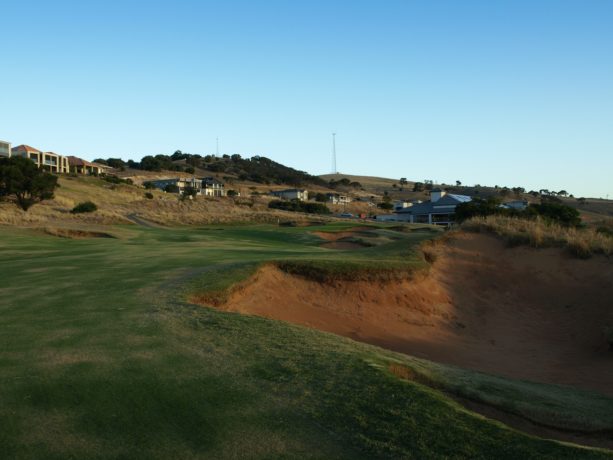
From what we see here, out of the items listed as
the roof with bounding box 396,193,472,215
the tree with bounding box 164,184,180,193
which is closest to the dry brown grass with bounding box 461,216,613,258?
the roof with bounding box 396,193,472,215

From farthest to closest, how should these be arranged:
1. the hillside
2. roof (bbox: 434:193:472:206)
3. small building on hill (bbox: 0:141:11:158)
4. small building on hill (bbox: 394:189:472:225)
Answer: small building on hill (bbox: 0:141:11:158), roof (bbox: 434:193:472:206), small building on hill (bbox: 394:189:472:225), the hillside

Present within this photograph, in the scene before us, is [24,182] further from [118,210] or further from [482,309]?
[482,309]

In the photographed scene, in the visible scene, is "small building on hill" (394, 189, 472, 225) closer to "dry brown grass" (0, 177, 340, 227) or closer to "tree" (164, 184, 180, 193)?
"dry brown grass" (0, 177, 340, 227)

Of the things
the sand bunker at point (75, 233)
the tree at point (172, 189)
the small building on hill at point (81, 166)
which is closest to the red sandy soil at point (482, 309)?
the sand bunker at point (75, 233)

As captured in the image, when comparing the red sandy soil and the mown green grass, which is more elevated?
the mown green grass

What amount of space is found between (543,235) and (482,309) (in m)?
4.61

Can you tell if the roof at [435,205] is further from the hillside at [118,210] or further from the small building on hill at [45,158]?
the small building on hill at [45,158]

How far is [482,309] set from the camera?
15.5 m

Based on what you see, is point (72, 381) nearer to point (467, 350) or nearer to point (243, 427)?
point (243, 427)

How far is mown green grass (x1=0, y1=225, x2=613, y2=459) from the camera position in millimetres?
4781

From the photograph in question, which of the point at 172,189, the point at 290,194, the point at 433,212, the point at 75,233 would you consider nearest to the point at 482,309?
the point at 75,233

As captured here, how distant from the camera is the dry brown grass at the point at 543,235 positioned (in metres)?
17.2

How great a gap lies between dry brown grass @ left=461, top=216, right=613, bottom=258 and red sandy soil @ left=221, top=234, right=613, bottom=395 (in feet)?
1.26

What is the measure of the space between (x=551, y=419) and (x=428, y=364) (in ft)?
6.76
